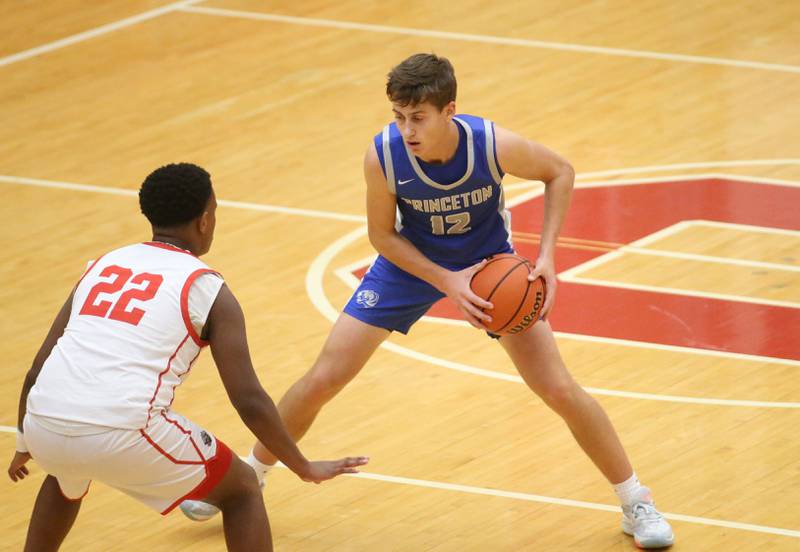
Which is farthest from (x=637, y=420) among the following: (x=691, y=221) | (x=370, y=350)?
(x=691, y=221)

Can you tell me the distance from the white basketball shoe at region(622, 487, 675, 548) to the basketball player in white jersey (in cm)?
157

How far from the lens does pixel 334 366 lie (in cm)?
607

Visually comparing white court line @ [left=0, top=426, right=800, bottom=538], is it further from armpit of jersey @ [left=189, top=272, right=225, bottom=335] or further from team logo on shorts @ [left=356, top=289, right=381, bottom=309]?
armpit of jersey @ [left=189, top=272, right=225, bottom=335]

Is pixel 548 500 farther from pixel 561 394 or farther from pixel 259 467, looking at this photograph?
pixel 259 467

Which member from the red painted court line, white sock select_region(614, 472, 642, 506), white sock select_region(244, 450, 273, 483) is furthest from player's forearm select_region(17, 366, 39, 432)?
the red painted court line

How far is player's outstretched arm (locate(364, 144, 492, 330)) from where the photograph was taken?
225 inches

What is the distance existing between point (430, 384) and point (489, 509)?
1.39 metres

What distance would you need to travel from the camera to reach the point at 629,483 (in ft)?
20.0

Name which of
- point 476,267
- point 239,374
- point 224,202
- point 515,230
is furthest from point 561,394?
point 224,202

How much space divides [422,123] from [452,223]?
1.67 ft

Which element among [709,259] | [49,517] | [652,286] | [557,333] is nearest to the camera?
[49,517]

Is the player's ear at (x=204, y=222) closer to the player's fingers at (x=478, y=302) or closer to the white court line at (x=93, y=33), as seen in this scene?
the player's fingers at (x=478, y=302)

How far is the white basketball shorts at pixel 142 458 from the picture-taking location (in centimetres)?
471

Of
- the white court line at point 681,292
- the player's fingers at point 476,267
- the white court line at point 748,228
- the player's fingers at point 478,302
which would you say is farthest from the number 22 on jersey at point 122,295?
the white court line at point 748,228
